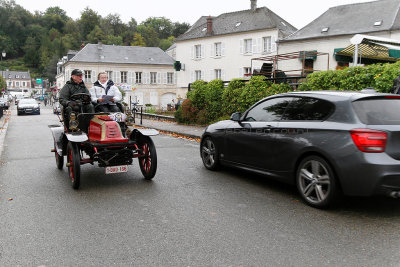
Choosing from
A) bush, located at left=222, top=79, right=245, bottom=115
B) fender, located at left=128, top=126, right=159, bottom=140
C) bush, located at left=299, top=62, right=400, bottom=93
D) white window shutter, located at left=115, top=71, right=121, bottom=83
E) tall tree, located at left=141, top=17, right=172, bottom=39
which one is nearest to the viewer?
fender, located at left=128, top=126, right=159, bottom=140

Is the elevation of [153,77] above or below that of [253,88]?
above

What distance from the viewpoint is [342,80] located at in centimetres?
1087

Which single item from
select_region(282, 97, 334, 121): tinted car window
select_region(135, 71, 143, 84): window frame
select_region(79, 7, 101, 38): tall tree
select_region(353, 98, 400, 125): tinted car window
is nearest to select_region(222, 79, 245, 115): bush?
select_region(282, 97, 334, 121): tinted car window

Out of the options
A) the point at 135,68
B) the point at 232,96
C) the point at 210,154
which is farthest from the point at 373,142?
the point at 135,68

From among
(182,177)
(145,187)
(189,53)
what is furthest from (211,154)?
(189,53)

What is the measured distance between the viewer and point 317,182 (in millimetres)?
5062

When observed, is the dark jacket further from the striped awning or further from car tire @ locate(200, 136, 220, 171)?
the striped awning

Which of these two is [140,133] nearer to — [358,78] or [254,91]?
[358,78]

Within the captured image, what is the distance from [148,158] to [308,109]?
116 inches

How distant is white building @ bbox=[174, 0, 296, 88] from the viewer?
3991 cm

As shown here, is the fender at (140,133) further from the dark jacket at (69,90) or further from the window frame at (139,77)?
the window frame at (139,77)

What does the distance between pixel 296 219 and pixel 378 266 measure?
1.38 meters

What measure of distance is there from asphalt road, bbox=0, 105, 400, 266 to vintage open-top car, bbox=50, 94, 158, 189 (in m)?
0.37

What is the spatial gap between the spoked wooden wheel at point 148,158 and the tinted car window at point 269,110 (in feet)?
5.76
